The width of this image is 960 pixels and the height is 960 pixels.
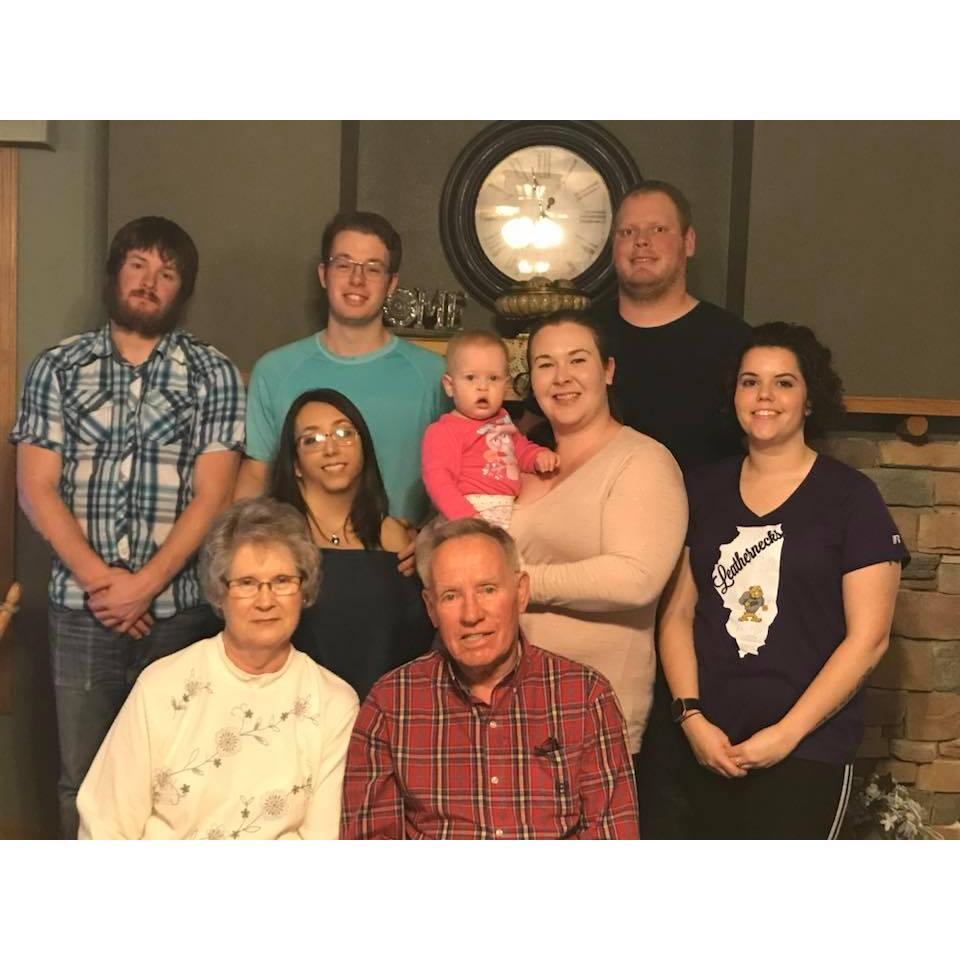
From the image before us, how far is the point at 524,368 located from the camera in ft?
8.90

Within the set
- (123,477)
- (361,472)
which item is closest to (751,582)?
(361,472)

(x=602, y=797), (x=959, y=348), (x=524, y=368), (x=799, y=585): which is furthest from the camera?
(x=959, y=348)

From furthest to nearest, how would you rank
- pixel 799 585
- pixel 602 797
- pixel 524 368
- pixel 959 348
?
pixel 959 348 < pixel 524 368 < pixel 799 585 < pixel 602 797

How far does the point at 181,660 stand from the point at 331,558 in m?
0.36

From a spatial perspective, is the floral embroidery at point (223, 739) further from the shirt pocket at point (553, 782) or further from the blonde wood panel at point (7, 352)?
the blonde wood panel at point (7, 352)

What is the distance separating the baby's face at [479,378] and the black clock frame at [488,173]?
0.52 metres

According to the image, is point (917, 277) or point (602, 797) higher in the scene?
point (917, 277)

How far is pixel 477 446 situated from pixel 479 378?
14 cm

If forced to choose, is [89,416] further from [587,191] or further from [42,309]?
[587,191]

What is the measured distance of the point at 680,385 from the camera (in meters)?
2.73

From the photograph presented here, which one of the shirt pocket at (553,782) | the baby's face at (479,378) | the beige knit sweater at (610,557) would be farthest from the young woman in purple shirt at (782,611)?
the baby's face at (479,378)

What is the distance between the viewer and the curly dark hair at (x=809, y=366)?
8.52ft
